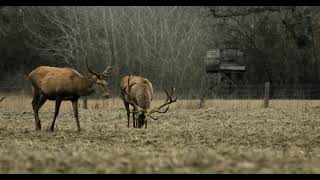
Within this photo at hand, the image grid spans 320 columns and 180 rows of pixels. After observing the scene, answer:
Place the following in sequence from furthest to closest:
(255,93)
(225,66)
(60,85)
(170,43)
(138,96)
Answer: (225,66) < (170,43) < (255,93) < (138,96) < (60,85)

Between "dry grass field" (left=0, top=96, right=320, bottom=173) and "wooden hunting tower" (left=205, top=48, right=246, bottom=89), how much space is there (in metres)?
14.8

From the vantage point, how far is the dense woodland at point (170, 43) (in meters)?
30.6

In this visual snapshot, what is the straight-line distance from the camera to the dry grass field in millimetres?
6184

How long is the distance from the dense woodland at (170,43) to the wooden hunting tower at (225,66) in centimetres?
66

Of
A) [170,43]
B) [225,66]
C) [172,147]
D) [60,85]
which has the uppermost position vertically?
[170,43]

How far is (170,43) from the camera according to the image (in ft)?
101

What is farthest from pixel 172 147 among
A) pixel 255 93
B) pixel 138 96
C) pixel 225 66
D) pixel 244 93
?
pixel 225 66

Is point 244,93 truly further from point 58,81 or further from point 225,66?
point 58,81

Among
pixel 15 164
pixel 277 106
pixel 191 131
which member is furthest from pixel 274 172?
pixel 277 106

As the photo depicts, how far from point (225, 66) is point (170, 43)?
3297 mm

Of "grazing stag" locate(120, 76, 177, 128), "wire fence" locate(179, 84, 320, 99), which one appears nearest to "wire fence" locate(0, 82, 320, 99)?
"wire fence" locate(179, 84, 320, 99)
